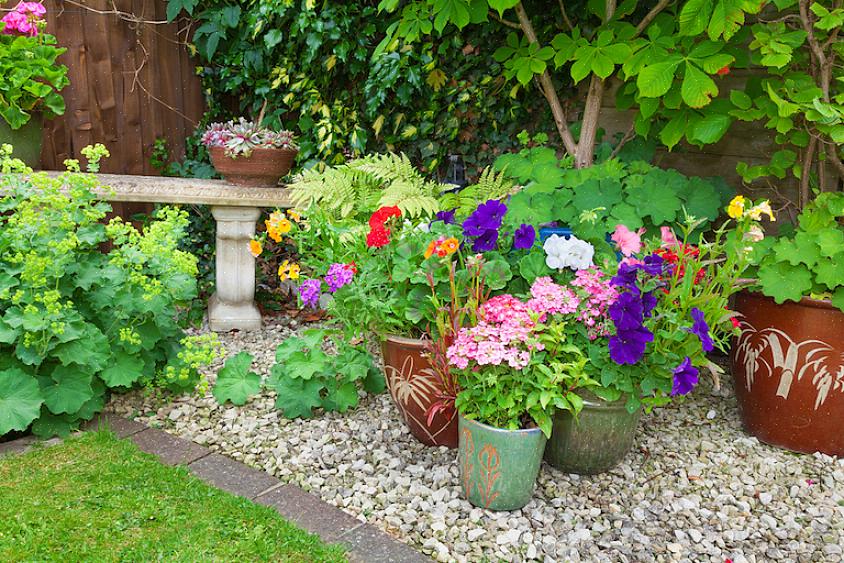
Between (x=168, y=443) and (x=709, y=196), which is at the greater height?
(x=709, y=196)

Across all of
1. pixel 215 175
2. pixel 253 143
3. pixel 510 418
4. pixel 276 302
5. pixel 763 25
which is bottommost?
pixel 276 302

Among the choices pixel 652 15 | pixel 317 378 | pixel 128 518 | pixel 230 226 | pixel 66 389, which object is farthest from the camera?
pixel 230 226

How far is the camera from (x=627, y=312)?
6.27 feet

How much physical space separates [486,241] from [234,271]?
1968 mm

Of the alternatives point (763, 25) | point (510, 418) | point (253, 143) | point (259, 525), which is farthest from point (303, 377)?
point (763, 25)

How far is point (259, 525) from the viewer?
74.4 inches

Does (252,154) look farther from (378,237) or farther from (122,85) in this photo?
(378,237)

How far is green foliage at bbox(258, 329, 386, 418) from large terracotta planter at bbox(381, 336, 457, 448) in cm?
24

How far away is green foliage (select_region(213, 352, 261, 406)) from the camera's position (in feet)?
8.77

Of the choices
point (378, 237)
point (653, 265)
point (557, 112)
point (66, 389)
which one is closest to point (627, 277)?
point (653, 265)

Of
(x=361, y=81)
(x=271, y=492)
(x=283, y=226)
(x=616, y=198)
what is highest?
(x=361, y=81)

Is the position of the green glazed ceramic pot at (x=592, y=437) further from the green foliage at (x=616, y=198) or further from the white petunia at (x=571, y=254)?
the green foliage at (x=616, y=198)

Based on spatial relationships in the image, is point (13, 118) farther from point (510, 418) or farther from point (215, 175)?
point (510, 418)

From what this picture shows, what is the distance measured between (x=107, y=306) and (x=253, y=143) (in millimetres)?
1414
